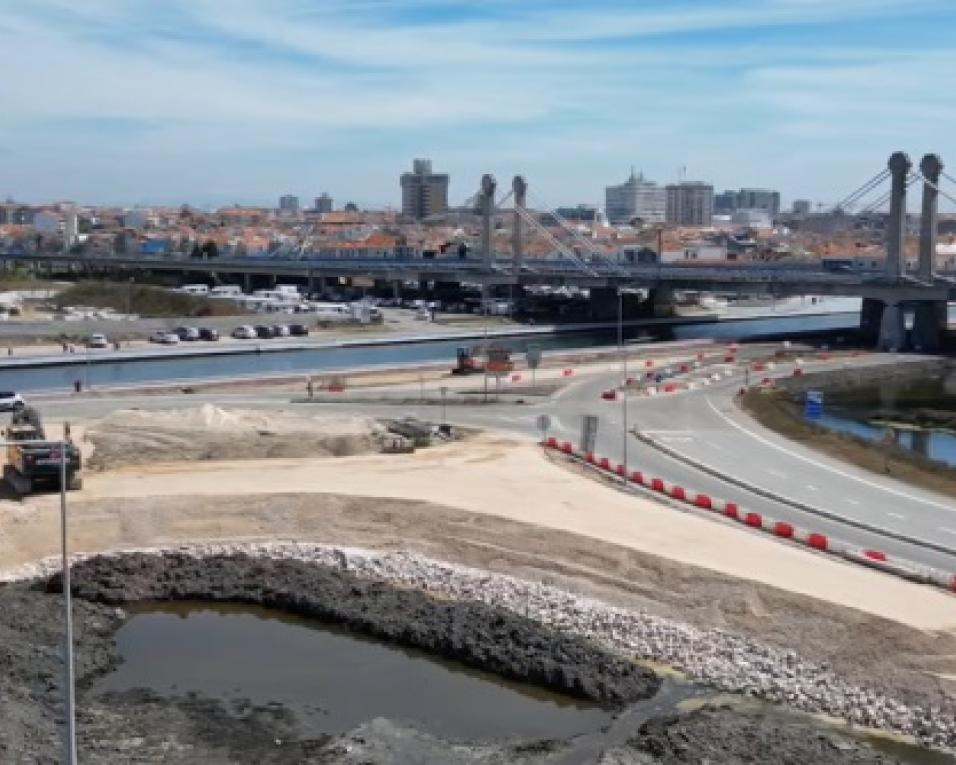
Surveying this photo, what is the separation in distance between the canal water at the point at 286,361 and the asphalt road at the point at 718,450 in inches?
328

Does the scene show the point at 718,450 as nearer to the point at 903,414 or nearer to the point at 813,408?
the point at 813,408

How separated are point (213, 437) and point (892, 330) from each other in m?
45.3

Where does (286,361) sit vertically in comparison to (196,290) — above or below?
below

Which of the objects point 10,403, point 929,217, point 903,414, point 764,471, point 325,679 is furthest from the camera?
point 929,217

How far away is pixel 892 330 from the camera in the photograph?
67312 millimetres

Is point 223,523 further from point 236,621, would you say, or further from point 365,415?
point 365,415

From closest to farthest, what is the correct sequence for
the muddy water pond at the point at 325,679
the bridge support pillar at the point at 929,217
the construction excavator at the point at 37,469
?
the muddy water pond at the point at 325,679, the construction excavator at the point at 37,469, the bridge support pillar at the point at 929,217

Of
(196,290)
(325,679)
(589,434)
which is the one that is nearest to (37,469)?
(325,679)

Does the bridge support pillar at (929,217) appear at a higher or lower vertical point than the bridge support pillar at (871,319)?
higher

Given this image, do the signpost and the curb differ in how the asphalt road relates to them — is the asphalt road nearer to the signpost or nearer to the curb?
the curb

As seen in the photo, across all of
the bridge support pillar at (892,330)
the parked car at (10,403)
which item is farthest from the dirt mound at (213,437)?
the bridge support pillar at (892,330)

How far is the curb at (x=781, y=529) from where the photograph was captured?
20984mm

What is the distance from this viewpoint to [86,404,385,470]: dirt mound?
99.7 feet

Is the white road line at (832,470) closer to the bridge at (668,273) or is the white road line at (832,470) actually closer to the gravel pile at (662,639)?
the gravel pile at (662,639)
